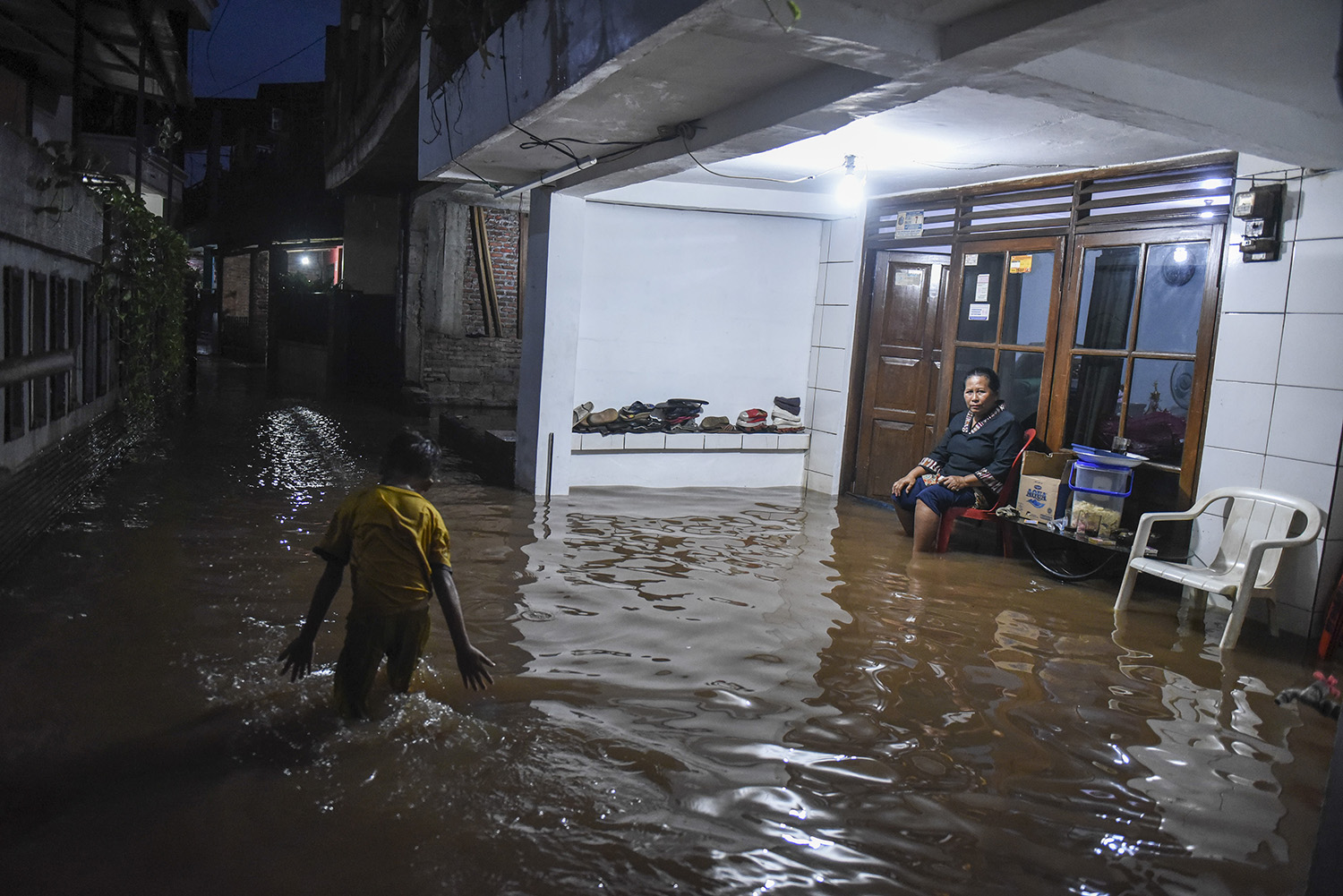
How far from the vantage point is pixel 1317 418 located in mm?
5762

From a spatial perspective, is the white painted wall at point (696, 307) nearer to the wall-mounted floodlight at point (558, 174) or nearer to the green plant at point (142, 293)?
the wall-mounted floodlight at point (558, 174)

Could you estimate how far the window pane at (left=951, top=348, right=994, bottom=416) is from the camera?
8570 mm

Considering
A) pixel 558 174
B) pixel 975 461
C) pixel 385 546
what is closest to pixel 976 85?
pixel 385 546

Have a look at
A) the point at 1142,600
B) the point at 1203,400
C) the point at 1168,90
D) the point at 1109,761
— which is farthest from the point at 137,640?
the point at 1203,400

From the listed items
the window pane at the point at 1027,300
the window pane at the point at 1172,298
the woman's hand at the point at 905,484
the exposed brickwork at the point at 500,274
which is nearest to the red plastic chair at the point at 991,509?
the woman's hand at the point at 905,484

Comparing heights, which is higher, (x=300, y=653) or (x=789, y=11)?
(x=789, y=11)

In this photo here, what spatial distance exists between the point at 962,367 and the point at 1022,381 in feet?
2.09

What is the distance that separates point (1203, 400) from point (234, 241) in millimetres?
27360

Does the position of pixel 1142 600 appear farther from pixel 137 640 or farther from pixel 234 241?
pixel 234 241

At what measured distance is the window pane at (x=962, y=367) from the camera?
28.1 ft

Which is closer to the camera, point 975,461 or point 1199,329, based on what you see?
point 1199,329

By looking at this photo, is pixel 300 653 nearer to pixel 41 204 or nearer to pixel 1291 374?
pixel 41 204

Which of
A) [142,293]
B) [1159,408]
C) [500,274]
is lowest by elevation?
[1159,408]

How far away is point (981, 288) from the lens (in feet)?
27.8
